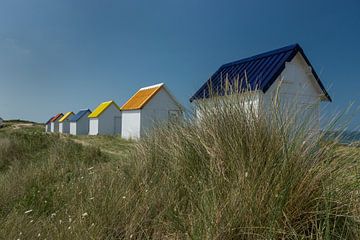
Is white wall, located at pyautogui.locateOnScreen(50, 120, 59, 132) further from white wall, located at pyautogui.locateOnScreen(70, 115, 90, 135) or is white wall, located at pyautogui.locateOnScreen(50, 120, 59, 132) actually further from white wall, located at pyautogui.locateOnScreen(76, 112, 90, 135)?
white wall, located at pyautogui.locateOnScreen(76, 112, 90, 135)

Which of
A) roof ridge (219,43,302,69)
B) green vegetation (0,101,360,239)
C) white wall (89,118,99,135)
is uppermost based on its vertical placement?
roof ridge (219,43,302,69)

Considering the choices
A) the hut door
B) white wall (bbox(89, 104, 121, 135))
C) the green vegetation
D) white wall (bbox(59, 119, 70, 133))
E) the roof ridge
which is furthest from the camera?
white wall (bbox(59, 119, 70, 133))


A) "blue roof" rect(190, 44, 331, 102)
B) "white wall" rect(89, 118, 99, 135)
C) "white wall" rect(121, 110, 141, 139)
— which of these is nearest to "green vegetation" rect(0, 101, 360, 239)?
"blue roof" rect(190, 44, 331, 102)

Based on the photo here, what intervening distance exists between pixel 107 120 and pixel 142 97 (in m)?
9.05

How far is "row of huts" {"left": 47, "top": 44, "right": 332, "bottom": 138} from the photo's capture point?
3.57 m

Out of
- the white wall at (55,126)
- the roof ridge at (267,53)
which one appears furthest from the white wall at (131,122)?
the white wall at (55,126)

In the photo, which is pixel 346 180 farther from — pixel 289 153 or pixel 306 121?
pixel 306 121

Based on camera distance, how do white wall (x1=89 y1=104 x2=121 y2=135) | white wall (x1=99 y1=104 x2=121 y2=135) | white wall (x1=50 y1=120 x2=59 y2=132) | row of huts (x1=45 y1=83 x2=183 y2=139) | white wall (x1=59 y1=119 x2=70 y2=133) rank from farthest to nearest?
1. white wall (x1=50 y1=120 x2=59 y2=132)
2. white wall (x1=59 y1=119 x2=70 y2=133)
3. white wall (x1=99 y1=104 x2=121 y2=135)
4. white wall (x1=89 y1=104 x2=121 y2=135)
5. row of huts (x1=45 y1=83 x2=183 y2=139)

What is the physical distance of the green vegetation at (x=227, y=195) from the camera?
7.22 ft

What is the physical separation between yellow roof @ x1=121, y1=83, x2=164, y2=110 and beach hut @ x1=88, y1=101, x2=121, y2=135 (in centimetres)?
655

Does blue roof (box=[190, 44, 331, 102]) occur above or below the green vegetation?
above

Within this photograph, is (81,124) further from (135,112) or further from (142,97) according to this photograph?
(135,112)

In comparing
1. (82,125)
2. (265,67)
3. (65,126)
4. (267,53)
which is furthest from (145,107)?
(65,126)

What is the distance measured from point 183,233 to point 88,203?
1.26 metres
